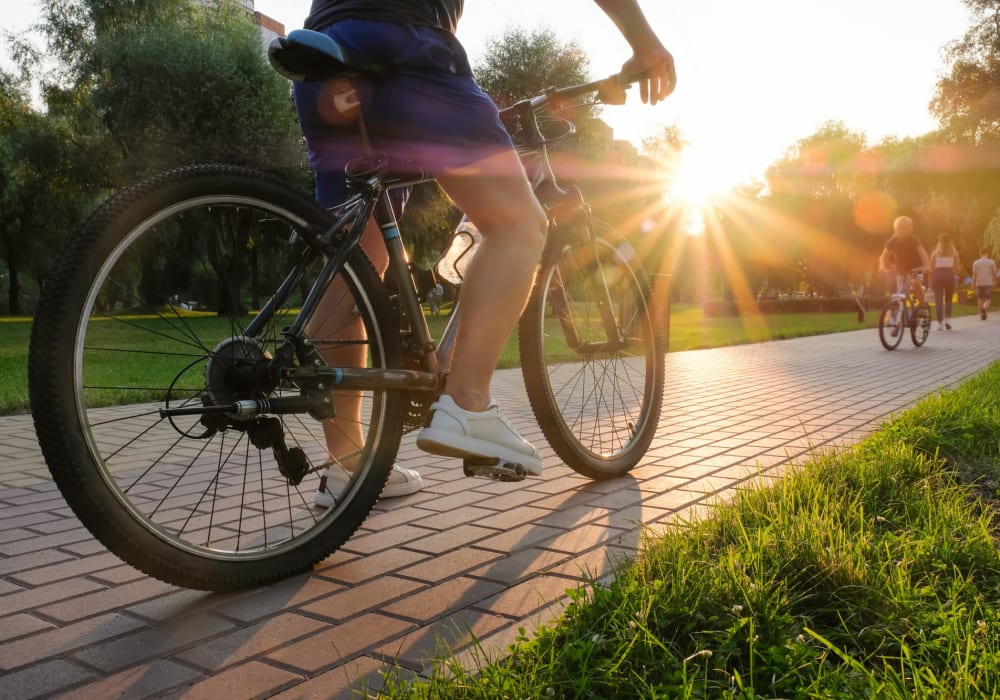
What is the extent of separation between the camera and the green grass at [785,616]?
5.37ft

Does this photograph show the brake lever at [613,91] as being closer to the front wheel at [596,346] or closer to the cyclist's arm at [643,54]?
the cyclist's arm at [643,54]

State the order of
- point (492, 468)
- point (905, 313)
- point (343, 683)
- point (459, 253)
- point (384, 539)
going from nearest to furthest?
point (343, 683) → point (492, 468) → point (384, 539) → point (459, 253) → point (905, 313)

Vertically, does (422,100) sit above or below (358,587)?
above

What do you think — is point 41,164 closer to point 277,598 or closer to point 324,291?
point 324,291

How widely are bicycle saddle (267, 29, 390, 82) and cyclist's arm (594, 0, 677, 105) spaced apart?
915 millimetres

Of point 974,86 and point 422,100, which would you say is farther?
point 974,86

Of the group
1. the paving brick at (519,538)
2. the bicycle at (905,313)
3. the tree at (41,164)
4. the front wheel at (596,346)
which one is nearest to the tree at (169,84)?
the tree at (41,164)

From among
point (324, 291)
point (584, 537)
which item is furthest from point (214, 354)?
point (584, 537)

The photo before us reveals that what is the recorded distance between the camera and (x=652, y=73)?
10.4 ft

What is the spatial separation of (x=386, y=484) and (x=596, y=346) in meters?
1.10

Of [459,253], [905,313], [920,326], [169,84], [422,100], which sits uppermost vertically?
[169,84]

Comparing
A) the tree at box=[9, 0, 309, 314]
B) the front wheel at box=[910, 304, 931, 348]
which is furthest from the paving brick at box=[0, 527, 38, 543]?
the tree at box=[9, 0, 309, 314]

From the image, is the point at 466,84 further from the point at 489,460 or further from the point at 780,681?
the point at 780,681

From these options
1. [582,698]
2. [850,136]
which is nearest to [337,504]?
[582,698]
